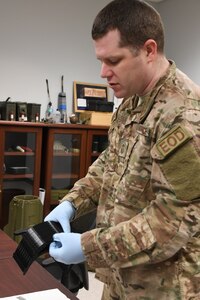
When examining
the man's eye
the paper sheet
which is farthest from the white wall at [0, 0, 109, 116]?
the man's eye

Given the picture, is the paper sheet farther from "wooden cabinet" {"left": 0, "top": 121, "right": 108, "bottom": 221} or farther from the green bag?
"wooden cabinet" {"left": 0, "top": 121, "right": 108, "bottom": 221}

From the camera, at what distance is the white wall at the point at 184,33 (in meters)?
Answer: 3.94

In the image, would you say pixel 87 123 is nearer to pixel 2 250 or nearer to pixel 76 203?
pixel 2 250

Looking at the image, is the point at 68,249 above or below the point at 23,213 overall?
above

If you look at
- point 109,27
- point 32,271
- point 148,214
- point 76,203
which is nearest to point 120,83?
point 109,27

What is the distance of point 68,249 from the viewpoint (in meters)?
1.05

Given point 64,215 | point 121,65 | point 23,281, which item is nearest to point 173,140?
point 121,65

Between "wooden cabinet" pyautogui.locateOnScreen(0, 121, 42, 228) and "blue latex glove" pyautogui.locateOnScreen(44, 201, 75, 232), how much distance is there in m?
2.35

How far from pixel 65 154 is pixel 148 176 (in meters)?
2.96

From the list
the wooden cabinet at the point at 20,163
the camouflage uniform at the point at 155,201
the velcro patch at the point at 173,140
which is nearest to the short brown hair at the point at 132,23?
the camouflage uniform at the point at 155,201

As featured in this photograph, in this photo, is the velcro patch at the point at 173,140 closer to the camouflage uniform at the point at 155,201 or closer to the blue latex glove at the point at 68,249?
the camouflage uniform at the point at 155,201

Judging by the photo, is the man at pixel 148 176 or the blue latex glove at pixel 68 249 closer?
the man at pixel 148 176

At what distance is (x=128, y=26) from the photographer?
0.98m

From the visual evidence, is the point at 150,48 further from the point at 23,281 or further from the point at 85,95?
the point at 85,95
